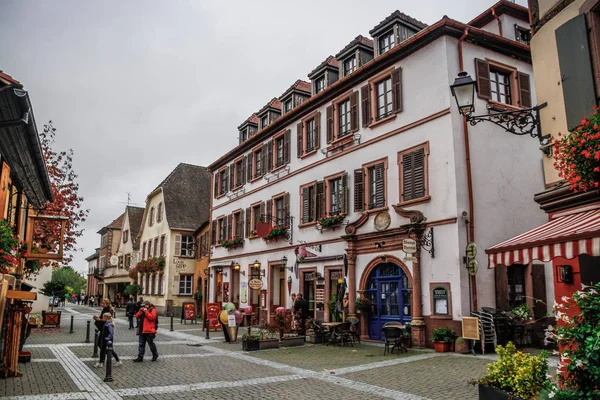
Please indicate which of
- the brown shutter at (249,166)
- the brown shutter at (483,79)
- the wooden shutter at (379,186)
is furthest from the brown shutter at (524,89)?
the brown shutter at (249,166)

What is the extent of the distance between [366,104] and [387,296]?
7.00 m

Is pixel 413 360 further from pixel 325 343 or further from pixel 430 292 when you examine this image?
pixel 325 343

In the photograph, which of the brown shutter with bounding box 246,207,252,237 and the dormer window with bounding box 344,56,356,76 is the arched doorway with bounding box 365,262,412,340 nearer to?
the dormer window with bounding box 344,56,356,76

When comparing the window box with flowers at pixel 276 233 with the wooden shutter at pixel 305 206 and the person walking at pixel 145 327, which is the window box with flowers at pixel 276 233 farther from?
the person walking at pixel 145 327

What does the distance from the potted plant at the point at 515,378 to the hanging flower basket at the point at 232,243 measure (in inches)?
839

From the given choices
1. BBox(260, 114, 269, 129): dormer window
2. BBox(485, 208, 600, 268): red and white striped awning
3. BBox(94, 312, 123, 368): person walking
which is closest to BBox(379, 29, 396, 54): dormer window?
BBox(260, 114, 269, 129): dormer window

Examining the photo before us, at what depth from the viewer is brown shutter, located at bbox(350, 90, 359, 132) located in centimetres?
1878

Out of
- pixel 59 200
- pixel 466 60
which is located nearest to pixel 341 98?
pixel 466 60

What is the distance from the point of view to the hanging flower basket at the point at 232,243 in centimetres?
2700

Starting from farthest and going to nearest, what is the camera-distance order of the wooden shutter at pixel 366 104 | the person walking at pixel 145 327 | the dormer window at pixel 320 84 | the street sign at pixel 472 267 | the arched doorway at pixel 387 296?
the dormer window at pixel 320 84, the wooden shutter at pixel 366 104, the arched doorway at pixel 387 296, the street sign at pixel 472 267, the person walking at pixel 145 327

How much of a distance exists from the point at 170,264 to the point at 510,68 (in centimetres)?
2796

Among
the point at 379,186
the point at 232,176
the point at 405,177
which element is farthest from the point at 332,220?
the point at 232,176

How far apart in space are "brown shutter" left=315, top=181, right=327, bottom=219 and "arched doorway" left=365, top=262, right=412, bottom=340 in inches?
154

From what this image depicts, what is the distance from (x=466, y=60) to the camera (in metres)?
15.5
